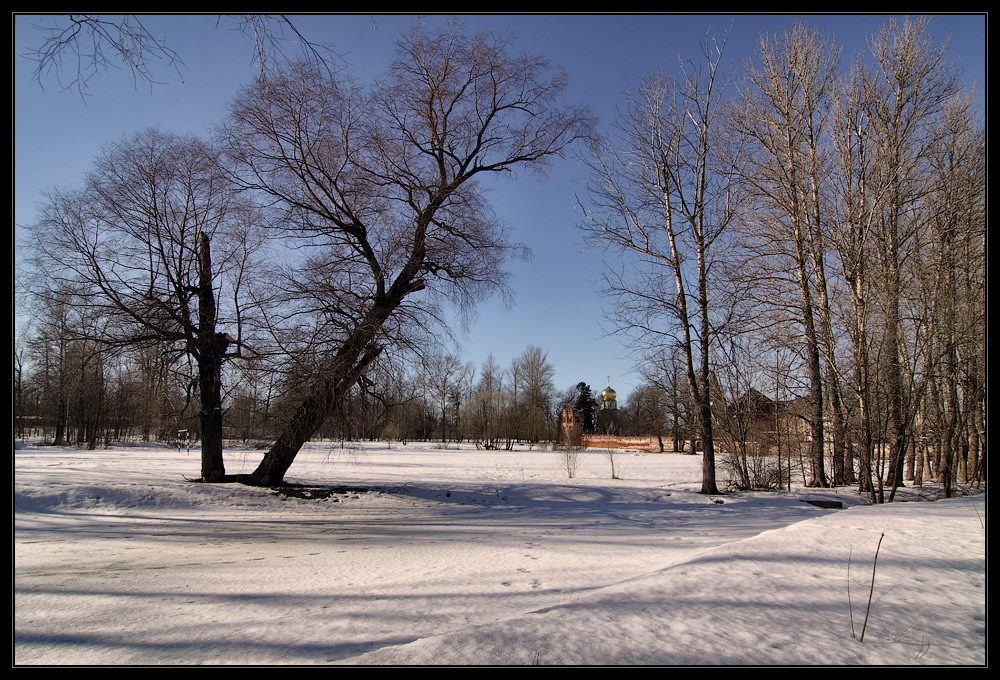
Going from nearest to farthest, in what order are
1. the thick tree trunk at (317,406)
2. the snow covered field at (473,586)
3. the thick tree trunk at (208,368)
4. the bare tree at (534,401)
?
1. the snow covered field at (473,586)
2. the thick tree trunk at (317,406)
3. the thick tree trunk at (208,368)
4. the bare tree at (534,401)

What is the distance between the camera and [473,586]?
5.87m

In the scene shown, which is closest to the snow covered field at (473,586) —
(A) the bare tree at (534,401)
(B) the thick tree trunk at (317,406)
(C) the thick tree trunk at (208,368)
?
(B) the thick tree trunk at (317,406)

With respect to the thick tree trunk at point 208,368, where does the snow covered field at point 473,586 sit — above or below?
below

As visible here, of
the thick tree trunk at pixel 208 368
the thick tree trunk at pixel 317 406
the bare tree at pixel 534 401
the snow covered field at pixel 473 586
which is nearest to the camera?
the snow covered field at pixel 473 586

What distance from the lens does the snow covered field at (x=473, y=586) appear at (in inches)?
115

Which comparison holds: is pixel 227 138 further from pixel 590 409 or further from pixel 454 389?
pixel 590 409

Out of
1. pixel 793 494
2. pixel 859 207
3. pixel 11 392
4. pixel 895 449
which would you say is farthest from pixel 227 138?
pixel 793 494

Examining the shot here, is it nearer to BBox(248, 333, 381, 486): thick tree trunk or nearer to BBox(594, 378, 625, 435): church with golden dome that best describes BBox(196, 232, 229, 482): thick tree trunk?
BBox(248, 333, 381, 486): thick tree trunk

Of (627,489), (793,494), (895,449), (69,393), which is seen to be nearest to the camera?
(69,393)

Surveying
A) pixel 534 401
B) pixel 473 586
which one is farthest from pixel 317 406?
pixel 534 401

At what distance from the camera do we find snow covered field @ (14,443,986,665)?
9.57 feet

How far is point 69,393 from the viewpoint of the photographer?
1008cm

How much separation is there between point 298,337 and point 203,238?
14.5 ft

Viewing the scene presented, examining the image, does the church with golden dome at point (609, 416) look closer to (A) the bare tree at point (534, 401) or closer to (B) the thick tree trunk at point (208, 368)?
(A) the bare tree at point (534, 401)
